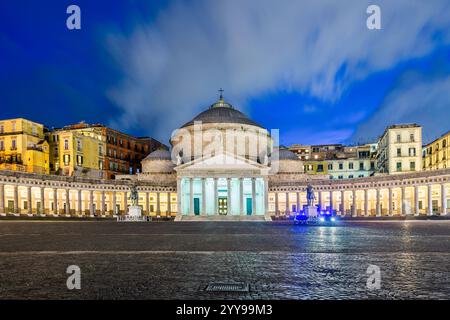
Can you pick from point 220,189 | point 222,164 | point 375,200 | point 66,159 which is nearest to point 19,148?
point 66,159

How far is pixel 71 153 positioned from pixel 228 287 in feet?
266

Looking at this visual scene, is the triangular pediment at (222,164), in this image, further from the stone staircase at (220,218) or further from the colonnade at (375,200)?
the colonnade at (375,200)

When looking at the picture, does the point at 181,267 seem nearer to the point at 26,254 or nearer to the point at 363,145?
the point at 26,254

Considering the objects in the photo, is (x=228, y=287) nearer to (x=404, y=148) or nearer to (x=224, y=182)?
(x=224, y=182)

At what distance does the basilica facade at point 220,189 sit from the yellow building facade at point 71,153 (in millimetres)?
8144

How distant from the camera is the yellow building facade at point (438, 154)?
276ft

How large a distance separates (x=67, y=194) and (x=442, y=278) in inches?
2769

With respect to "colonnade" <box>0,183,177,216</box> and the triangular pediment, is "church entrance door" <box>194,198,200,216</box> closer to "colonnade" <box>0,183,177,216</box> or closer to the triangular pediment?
the triangular pediment

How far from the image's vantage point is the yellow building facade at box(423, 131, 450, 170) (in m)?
84.1

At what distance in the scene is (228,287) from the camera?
23.4 feet

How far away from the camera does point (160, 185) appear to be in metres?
84.8

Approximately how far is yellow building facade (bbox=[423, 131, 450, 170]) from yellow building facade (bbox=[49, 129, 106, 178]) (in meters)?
78.9

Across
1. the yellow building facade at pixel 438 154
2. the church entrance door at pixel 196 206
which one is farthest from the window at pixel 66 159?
the yellow building facade at pixel 438 154

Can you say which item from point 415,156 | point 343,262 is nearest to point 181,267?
point 343,262
